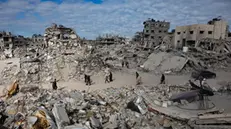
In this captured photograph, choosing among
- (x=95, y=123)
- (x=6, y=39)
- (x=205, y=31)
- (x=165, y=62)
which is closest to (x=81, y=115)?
(x=95, y=123)

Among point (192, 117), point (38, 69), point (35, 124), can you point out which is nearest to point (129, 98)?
point (192, 117)

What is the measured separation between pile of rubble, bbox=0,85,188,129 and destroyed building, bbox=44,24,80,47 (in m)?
10.3

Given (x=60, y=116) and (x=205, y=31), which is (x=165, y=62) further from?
(x=205, y=31)

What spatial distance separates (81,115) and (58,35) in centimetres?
1416

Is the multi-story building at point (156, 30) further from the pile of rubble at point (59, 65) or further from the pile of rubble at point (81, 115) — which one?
the pile of rubble at point (81, 115)

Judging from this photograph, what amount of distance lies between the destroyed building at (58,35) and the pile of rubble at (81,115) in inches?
406

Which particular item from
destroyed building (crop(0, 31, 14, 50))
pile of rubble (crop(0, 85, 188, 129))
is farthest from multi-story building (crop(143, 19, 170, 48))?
pile of rubble (crop(0, 85, 188, 129))

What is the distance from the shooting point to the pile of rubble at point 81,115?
610 cm

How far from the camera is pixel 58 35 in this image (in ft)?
62.6

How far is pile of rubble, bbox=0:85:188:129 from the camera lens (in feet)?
20.0

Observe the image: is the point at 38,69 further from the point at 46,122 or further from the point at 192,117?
the point at 192,117

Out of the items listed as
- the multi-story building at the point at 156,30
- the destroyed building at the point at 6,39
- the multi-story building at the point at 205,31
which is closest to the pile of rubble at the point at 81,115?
the multi-story building at the point at 205,31

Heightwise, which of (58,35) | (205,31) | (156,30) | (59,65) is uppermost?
(156,30)

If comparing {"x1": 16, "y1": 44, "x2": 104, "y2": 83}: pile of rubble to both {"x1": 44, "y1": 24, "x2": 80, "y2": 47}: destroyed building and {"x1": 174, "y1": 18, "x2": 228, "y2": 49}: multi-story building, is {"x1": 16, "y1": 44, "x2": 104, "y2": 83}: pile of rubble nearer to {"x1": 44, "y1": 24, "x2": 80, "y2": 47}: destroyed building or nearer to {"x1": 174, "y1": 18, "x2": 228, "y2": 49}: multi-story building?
{"x1": 44, "y1": 24, "x2": 80, "y2": 47}: destroyed building
